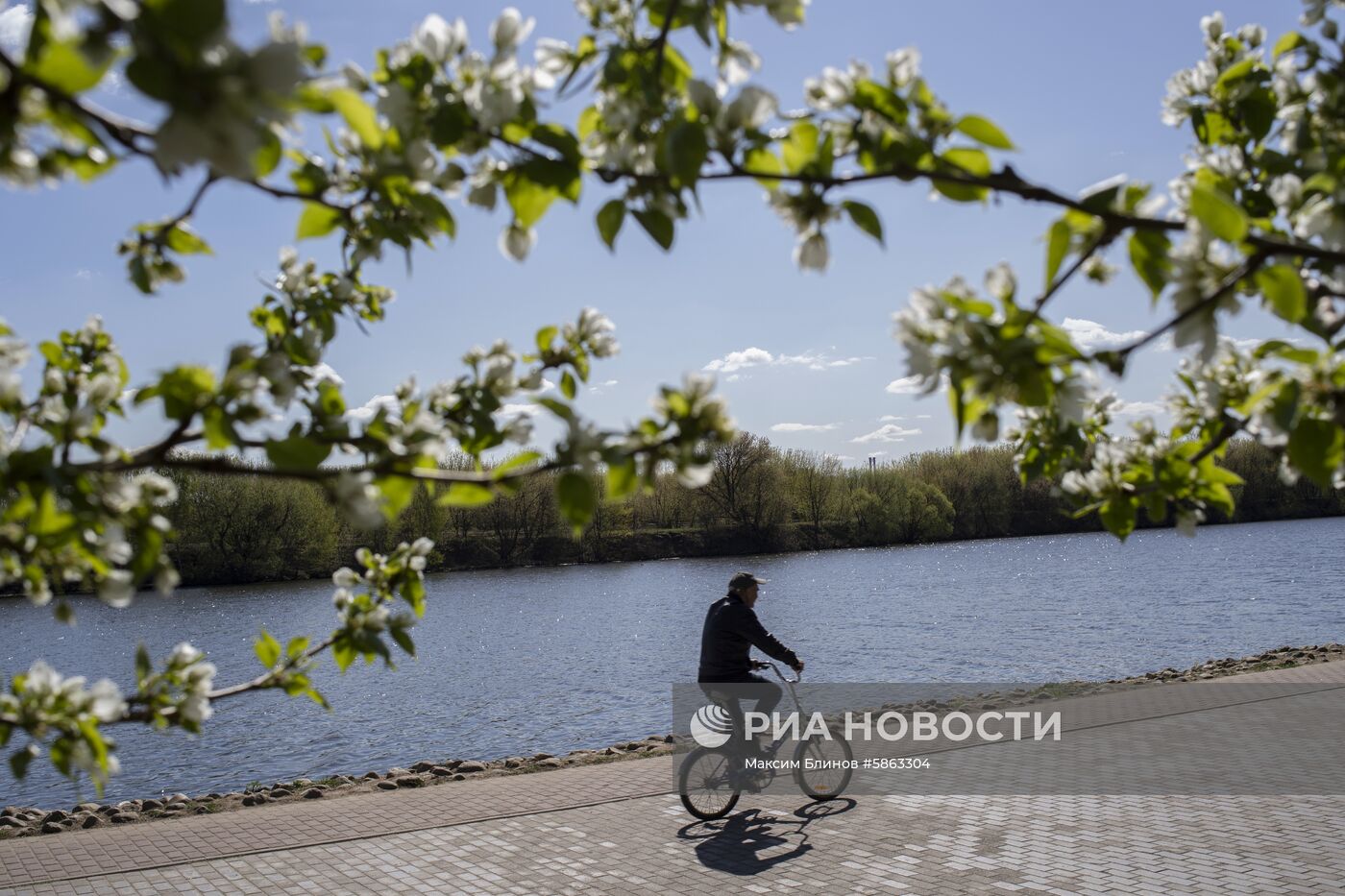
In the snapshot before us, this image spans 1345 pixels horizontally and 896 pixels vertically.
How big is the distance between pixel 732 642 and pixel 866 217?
6397 mm

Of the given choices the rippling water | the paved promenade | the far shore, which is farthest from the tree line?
the paved promenade

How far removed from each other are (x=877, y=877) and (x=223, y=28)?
20.7 feet

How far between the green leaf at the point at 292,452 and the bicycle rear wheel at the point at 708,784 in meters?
6.56

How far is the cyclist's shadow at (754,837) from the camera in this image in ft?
21.8

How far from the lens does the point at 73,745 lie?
1.48 meters

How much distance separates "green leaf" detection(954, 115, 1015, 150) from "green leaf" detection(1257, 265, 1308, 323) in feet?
1.18

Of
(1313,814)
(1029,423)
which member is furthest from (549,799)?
(1029,423)

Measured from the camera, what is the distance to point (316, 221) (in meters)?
1.66

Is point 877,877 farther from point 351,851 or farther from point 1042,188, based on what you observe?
point 1042,188

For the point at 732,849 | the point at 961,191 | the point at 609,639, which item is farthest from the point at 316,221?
the point at 609,639

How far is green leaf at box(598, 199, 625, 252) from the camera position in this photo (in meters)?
1.50

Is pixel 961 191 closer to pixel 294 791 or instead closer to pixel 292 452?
pixel 292 452

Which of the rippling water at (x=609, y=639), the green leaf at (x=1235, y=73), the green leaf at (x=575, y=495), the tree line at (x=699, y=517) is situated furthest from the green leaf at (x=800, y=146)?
the tree line at (x=699, y=517)

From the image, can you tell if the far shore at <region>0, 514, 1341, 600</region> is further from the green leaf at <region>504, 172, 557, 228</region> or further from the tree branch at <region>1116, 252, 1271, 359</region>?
the tree branch at <region>1116, 252, 1271, 359</region>
